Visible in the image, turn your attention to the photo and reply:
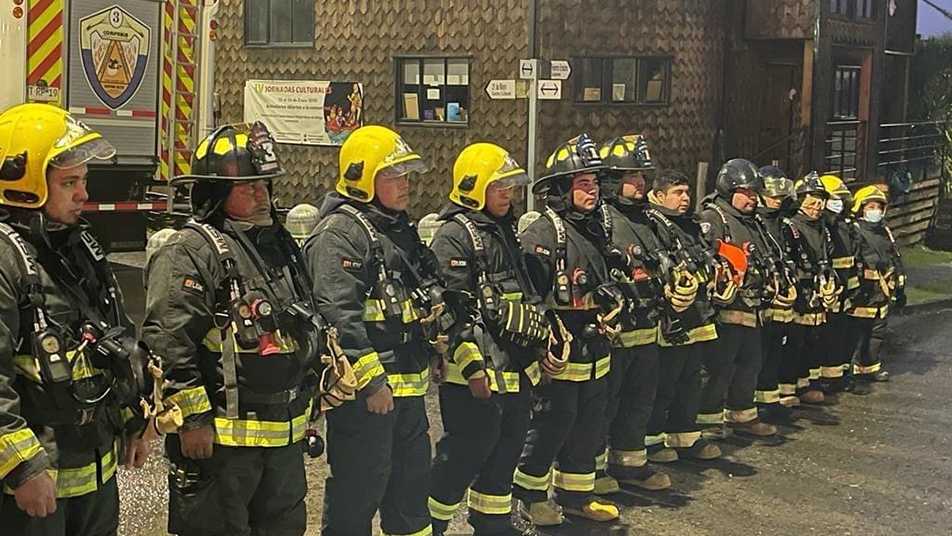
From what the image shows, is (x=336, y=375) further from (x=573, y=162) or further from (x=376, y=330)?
(x=573, y=162)

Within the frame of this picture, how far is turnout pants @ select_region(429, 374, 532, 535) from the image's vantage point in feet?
19.2

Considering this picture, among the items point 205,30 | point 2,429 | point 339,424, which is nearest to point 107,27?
point 205,30

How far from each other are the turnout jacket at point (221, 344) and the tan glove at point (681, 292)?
343 centimetres

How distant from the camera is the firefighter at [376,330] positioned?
200 inches

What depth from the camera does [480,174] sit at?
598cm

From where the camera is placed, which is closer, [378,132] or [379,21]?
[378,132]

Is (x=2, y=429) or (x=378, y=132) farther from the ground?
(x=378, y=132)

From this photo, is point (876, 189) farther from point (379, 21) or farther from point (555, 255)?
point (379, 21)

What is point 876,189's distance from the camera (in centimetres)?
1077

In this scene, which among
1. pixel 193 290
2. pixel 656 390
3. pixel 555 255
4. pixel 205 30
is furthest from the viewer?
pixel 205 30

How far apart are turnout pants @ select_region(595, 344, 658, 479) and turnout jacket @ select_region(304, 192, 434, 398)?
1984 mm

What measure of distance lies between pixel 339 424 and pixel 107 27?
21.0 ft

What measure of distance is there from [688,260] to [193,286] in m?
4.08

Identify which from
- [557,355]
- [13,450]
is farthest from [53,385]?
[557,355]
